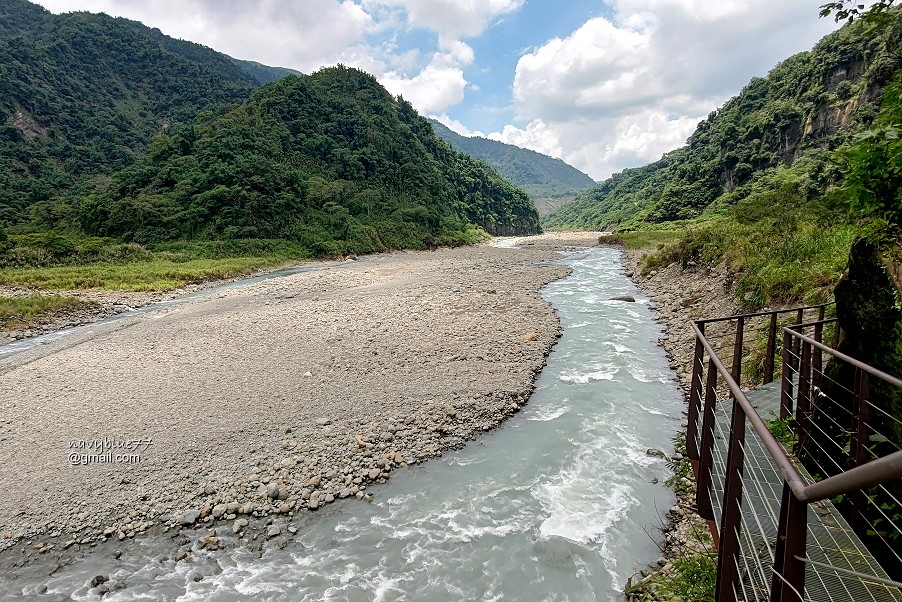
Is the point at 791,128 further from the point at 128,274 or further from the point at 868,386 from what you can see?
the point at 128,274

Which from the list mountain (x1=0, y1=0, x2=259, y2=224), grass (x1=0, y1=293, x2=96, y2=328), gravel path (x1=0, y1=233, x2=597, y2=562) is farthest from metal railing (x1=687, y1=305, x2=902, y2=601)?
mountain (x1=0, y1=0, x2=259, y2=224)

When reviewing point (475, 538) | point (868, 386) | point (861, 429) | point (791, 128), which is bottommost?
point (475, 538)

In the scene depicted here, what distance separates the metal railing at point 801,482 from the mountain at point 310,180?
59948 mm

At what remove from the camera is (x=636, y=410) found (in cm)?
1152

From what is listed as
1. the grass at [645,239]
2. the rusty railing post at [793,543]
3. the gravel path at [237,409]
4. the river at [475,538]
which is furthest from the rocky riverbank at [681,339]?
the grass at [645,239]

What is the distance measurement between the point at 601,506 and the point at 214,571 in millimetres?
6329

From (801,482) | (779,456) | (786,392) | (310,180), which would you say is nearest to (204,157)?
(310,180)

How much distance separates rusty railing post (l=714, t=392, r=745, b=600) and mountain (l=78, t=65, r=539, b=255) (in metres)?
61.2

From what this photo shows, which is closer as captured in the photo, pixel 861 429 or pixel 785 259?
pixel 861 429

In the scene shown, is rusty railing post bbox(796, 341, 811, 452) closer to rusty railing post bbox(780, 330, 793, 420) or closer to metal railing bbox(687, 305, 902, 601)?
metal railing bbox(687, 305, 902, 601)

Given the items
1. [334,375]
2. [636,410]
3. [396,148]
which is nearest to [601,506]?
[636,410]

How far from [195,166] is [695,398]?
253 feet

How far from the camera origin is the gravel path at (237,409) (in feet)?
27.3

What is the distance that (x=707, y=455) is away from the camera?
488 cm
